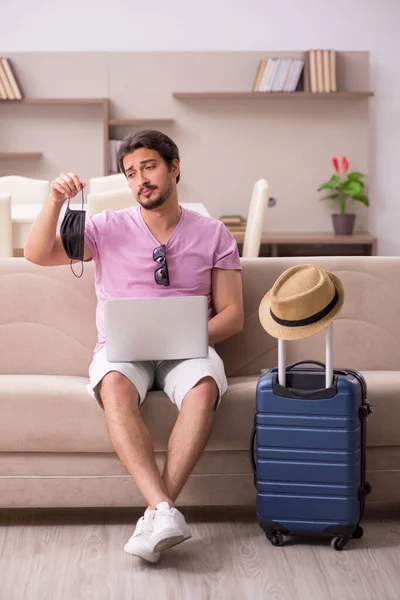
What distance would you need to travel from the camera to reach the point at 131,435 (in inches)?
100.0

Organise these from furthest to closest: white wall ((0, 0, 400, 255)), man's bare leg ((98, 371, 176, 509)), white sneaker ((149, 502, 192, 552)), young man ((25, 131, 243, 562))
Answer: white wall ((0, 0, 400, 255))
young man ((25, 131, 243, 562))
man's bare leg ((98, 371, 176, 509))
white sneaker ((149, 502, 192, 552))

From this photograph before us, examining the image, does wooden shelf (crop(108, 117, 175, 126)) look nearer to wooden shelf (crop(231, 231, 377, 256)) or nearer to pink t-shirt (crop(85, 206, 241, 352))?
wooden shelf (crop(231, 231, 377, 256))

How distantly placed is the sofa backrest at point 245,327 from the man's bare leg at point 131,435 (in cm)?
48

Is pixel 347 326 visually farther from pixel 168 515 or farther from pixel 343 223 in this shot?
pixel 343 223

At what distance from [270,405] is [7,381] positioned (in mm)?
824

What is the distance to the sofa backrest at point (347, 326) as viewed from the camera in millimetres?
3117

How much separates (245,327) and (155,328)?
52 centimetres

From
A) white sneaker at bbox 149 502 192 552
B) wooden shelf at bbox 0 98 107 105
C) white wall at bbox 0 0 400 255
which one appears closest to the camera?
white sneaker at bbox 149 502 192 552

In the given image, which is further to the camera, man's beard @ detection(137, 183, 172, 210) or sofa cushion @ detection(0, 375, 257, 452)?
man's beard @ detection(137, 183, 172, 210)

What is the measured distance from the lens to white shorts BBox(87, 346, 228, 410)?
105 inches

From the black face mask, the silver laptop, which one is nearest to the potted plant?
the black face mask

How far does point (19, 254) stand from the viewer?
511 cm

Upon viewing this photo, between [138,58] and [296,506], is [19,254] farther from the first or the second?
[296,506]

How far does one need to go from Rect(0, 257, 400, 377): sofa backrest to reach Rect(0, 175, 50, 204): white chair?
113 inches
